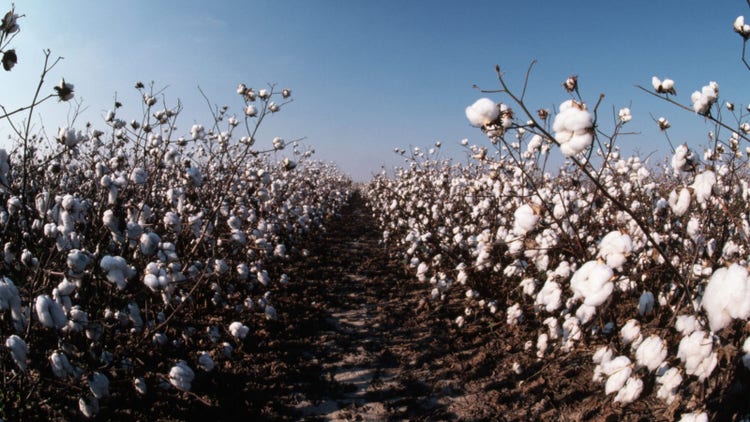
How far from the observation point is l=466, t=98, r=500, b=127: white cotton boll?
4.65ft

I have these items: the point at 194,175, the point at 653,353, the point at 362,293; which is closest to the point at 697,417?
the point at 653,353

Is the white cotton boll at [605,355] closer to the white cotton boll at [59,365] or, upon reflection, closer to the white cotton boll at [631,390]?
the white cotton boll at [631,390]

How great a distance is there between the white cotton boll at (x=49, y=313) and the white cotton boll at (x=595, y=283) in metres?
2.16

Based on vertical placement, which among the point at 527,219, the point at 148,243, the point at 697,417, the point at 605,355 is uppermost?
the point at 148,243

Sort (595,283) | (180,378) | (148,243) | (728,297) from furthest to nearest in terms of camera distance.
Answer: (148,243)
(180,378)
(595,283)
(728,297)

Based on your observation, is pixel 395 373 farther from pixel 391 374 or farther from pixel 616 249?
pixel 616 249

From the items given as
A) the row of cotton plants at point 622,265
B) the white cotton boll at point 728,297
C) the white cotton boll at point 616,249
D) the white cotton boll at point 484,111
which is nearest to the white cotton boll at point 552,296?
the row of cotton plants at point 622,265

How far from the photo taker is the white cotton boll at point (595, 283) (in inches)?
53.1

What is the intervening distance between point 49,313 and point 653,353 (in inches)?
99.9

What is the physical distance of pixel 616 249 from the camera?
1.44 m

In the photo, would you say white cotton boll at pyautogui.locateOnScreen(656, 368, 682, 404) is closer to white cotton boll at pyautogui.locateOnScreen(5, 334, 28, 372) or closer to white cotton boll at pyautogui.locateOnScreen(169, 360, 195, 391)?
white cotton boll at pyautogui.locateOnScreen(169, 360, 195, 391)

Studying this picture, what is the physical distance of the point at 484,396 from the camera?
296 cm

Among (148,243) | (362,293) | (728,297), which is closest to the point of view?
(728,297)

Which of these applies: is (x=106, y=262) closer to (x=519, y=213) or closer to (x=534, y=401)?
(x=519, y=213)
